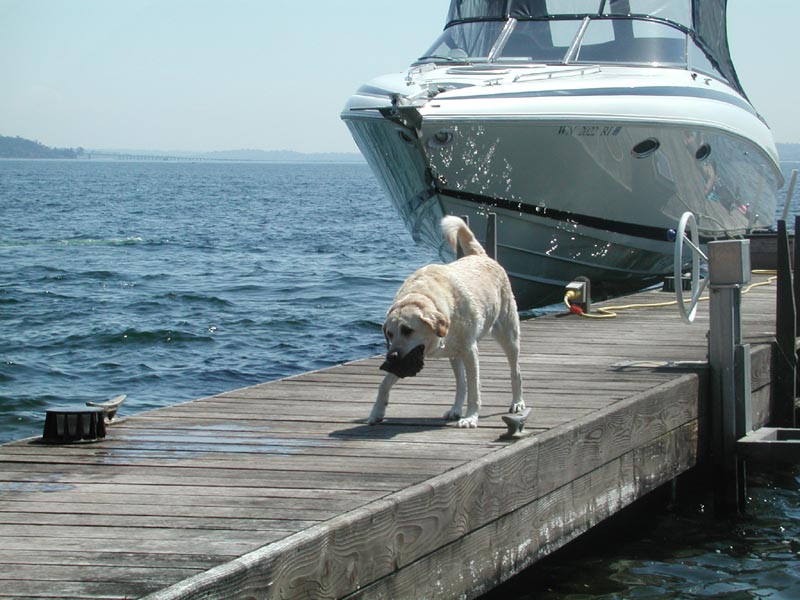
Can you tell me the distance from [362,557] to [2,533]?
126 cm

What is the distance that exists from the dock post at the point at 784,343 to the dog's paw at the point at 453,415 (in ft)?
12.4

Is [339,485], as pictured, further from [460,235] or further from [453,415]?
[460,235]

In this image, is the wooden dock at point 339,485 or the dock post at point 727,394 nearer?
the wooden dock at point 339,485

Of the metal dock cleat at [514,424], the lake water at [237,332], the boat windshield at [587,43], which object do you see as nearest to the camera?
the metal dock cleat at [514,424]

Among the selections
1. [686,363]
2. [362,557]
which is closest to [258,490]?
[362,557]

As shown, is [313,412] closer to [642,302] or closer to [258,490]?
[258,490]

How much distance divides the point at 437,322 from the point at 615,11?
927 centimetres

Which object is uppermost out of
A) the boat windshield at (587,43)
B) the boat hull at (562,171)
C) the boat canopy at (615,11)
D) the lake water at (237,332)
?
the boat canopy at (615,11)

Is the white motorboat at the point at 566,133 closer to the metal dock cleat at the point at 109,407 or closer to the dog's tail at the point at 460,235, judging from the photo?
the dog's tail at the point at 460,235

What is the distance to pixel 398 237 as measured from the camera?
39781 mm

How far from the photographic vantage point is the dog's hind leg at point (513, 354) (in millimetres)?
6395

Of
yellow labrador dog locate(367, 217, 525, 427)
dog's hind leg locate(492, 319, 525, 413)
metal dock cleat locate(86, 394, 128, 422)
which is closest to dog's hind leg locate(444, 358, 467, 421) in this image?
yellow labrador dog locate(367, 217, 525, 427)

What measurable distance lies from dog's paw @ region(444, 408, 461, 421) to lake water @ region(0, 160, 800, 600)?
35.5 inches

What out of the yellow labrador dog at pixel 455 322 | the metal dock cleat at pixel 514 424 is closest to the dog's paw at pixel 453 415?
the yellow labrador dog at pixel 455 322
